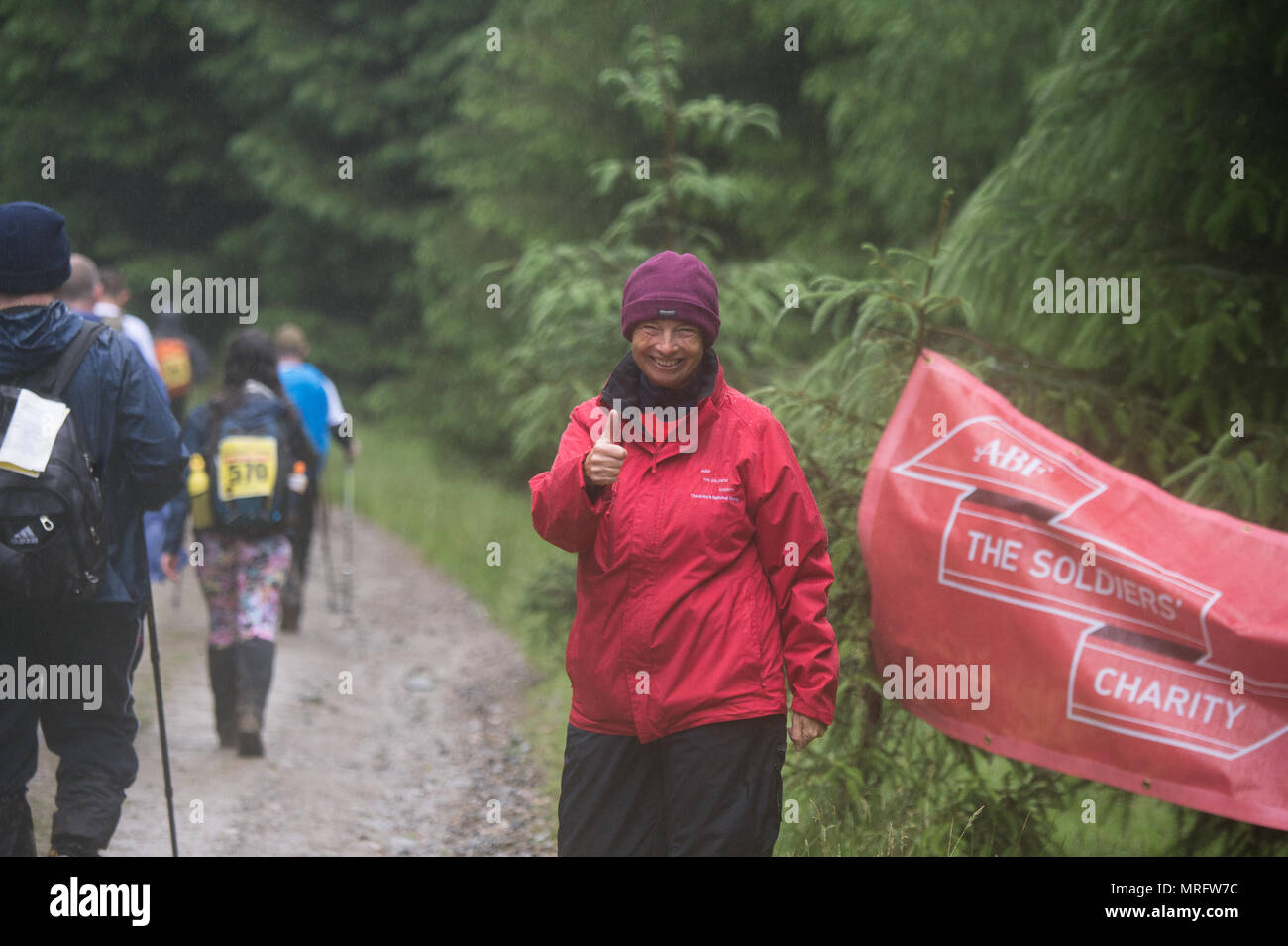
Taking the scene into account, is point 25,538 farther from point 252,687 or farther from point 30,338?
point 252,687

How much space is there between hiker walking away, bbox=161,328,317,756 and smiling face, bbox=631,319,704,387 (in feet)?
14.1

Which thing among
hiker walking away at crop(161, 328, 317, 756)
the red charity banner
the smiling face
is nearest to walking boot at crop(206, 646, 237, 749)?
hiker walking away at crop(161, 328, 317, 756)

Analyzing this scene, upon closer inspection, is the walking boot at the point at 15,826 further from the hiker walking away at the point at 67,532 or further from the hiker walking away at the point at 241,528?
the hiker walking away at the point at 241,528

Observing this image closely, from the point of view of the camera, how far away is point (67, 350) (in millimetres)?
4465

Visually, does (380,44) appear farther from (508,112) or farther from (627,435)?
(627,435)

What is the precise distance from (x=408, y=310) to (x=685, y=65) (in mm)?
13796

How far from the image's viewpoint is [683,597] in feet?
11.8

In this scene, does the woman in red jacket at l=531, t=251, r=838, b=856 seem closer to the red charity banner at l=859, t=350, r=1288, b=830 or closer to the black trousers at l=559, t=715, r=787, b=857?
the black trousers at l=559, t=715, r=787, b=857

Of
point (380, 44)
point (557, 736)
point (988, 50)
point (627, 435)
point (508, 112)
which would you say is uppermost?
point (380, 44)

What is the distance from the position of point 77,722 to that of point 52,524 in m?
0.68

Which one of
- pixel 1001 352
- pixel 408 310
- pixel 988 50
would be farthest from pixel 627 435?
pixel 408 310

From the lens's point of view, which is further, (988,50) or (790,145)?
(790,145)

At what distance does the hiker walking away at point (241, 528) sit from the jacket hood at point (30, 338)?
297 cm
